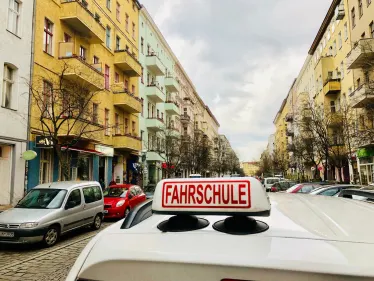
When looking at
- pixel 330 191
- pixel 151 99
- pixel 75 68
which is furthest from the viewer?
pixel 151 99

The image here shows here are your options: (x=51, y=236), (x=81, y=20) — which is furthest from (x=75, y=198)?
(x=81, y=20)

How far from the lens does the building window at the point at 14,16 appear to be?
669 inches

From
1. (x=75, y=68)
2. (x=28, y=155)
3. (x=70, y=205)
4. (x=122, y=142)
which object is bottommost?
(x=70, y=205)

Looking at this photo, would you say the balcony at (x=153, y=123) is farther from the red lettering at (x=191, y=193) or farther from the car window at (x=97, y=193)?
the red lettering at (x=191, y=193)

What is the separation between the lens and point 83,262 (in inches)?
61.9

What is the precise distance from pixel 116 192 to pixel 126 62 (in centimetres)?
1571

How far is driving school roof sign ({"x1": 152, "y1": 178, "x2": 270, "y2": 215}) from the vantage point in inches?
61.4

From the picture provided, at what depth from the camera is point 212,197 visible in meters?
1.63

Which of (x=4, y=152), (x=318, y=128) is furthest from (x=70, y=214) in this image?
(x=318, y=128)

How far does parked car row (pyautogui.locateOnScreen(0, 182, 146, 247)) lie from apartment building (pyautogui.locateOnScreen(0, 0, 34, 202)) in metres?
6.36

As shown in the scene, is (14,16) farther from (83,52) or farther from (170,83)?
(170,83)

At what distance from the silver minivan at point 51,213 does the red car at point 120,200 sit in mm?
2096

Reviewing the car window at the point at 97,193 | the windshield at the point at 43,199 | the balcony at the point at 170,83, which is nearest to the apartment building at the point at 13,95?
the car window at the point at 97,193

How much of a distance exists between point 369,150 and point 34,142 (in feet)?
82.3
